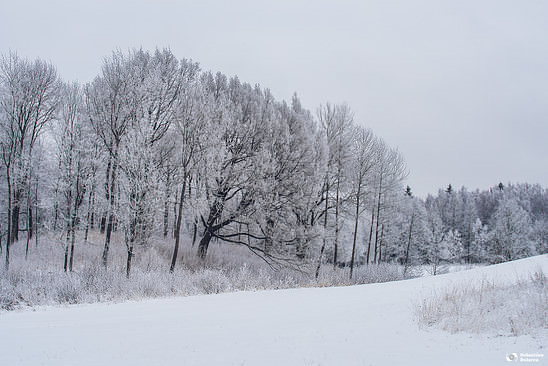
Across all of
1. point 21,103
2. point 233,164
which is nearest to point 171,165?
point 233,164

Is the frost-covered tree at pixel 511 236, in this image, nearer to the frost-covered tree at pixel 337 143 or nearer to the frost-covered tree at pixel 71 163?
the frost-covered tree at pixel 337 143

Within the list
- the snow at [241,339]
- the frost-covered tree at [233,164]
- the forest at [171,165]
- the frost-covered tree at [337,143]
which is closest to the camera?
the snow at [241,339]

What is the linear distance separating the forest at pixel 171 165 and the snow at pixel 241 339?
16.7 feet

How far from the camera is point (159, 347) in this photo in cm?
462

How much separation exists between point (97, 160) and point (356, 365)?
1536 cm

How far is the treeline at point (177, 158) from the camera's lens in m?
15.5

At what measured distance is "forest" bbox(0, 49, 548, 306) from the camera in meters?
15.4

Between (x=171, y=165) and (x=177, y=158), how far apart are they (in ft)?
3.42

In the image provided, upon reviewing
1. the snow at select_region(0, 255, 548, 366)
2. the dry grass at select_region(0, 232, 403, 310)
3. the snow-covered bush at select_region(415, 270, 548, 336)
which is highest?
the snow-covered bush at select_region(415, 270, 548, 336)

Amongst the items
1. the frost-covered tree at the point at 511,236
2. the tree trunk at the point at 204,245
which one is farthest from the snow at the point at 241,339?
the frost-covered tree at the point at 511,236

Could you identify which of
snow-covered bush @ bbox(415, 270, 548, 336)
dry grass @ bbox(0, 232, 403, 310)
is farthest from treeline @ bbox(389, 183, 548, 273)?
snow-covered bush @ bbox(415, 270, 548, 336)

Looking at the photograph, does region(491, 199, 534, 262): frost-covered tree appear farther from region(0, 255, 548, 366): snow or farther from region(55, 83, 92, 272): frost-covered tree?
region(55, 83, 92, 272): frost-covered tree

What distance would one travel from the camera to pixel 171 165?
65.8ft

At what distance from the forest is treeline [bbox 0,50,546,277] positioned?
3.2 inches
